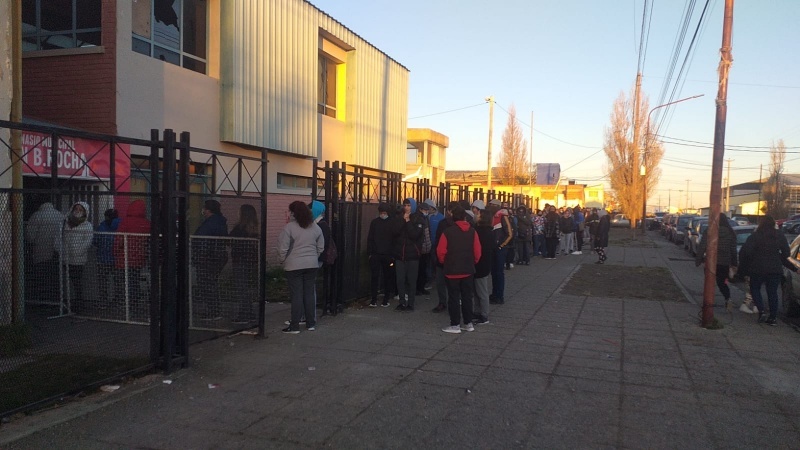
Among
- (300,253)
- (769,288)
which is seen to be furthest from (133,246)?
(769,288)

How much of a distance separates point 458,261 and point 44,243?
18.3 feet

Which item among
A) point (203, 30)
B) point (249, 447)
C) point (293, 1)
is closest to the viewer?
point (249, 447)

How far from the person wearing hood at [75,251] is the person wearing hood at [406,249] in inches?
174

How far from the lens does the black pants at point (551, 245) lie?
67.7 feet

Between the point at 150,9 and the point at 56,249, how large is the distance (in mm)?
5339

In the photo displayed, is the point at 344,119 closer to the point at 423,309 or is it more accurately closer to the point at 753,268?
the point at 423,309

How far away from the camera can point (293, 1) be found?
14625 mm

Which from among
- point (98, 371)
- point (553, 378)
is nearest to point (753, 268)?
point (553, 378)

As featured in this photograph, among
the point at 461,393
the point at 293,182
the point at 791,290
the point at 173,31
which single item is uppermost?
the point at 173,31

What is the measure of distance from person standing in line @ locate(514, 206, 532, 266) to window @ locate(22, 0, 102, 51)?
1195 centimetres

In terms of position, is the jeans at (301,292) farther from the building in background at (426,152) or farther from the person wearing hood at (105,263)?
the building in background at (426,152)

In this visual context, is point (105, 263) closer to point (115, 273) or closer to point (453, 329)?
point (115, 273)

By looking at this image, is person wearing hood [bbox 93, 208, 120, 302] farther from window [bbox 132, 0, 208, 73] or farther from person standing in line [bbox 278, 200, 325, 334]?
window [bbox 132, 0, 208, 73]

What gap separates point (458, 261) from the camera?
8078mm
